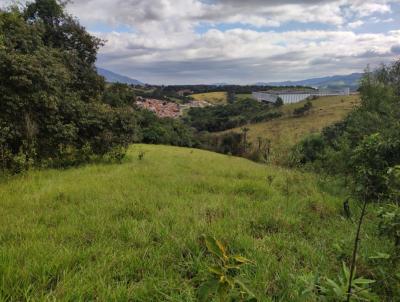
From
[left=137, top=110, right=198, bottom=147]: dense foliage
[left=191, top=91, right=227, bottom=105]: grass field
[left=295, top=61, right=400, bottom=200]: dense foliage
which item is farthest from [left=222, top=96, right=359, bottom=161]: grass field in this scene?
[left=191, top=91, right=227, bottom=105]: grass field

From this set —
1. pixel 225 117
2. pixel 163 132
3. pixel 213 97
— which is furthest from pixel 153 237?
pixel 213 97

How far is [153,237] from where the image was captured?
12.7 feet

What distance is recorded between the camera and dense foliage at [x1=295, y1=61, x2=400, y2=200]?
3396mm

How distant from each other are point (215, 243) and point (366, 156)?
2.95 metres

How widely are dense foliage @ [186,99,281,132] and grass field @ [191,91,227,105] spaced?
37.4 m

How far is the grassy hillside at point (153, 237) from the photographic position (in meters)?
2.69

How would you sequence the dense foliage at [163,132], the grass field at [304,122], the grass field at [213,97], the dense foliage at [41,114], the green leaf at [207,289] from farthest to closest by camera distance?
Answer: the grass field at [213,97] → the grass field at [304,122] → the dense foliage at [163,132] → the dense foliage at [41,114] → the green leaf at [207,289]

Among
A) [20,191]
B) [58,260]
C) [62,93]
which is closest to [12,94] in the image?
[62,93]

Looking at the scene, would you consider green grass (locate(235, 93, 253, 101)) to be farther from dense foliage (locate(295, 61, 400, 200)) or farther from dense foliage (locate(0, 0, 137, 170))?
dense foliage (locate(0, 0, 137, 170))

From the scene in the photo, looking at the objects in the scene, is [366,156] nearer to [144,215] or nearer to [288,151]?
[144,215]

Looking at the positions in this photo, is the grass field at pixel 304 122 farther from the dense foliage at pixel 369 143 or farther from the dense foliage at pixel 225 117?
the dense foliage at pixel 369 143

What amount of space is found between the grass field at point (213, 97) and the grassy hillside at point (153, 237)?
427 feet

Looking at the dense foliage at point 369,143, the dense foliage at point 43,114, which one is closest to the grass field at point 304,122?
the dense foliage at point 369,143

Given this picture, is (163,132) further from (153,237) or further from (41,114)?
(153,237)
